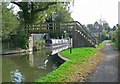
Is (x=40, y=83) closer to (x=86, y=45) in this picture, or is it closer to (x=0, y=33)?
(x=0, y=33)

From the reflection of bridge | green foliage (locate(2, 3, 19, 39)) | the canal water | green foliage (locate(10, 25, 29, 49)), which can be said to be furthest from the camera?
green foliage (locate(10, 25, 29, 49))

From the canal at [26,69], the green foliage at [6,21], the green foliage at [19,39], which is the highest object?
the green foliage at [6,21]

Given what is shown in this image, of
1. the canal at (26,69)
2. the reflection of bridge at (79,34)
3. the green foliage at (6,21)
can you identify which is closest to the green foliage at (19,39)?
the green foliage at (6,21)

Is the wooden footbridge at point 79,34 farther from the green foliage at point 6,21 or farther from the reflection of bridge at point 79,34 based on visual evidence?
the green foliage at point 6,21

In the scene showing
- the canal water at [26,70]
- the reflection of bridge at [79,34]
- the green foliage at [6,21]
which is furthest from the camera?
the reflection of bridge at [79,34]

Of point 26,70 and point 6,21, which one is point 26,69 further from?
point 6,21

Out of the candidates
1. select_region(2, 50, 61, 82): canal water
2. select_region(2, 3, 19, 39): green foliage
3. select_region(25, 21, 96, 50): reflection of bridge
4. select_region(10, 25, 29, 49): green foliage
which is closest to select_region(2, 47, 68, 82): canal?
select_region(2, 50, 61, 82): canal water

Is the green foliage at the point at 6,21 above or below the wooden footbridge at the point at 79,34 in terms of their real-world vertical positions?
above

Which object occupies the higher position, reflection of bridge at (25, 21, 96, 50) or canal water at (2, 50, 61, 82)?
reflection of bridge at (25, 21, 96, 50)

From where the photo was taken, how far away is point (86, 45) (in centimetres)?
3575

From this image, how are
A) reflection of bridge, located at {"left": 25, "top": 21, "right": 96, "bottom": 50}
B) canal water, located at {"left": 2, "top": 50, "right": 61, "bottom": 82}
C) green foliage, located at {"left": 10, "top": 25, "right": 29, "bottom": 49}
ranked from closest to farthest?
canal water, located at {"left": 2, "top": 50, "right": 61, "bottom": 82} → reflection of bridge, located at {"left": 25, "top": 21, "right": 96, "bottom": 50} → green foliage, located at {"left": 10, "top": 25, "right": 29, "bottom": 49}

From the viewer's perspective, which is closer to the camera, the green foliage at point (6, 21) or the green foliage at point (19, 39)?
the green foliage at point (6, 21)

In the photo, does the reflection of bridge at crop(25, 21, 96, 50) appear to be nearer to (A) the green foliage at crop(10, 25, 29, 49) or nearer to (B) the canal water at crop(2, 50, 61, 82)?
(A) the green foliage at crop(10, 25, 29, 49)

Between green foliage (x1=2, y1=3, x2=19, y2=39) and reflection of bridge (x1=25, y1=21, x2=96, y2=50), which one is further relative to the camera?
reflection of bridge (x1=25, y1=21, x2=96, y2=50)
